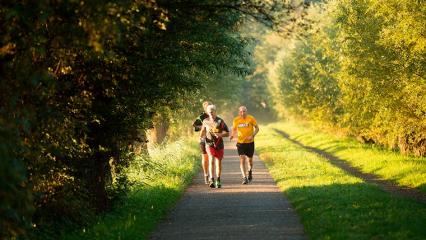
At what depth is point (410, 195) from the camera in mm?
16656

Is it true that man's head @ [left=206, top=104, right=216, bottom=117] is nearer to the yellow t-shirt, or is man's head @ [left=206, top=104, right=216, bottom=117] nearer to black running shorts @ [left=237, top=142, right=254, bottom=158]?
the yellow t-shirt

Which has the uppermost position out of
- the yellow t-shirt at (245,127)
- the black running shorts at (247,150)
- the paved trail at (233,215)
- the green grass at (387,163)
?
the yellow t-shirt at (245,127)

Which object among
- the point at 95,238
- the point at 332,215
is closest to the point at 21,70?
the point at 95,238

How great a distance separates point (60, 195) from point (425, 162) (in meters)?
15.2

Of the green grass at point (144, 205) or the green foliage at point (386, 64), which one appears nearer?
the green grass at point (144, 205)

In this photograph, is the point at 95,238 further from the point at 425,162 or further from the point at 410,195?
the point at 425,162

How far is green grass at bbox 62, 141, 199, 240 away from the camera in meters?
10.2

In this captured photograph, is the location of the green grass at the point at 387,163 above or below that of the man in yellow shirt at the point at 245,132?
below

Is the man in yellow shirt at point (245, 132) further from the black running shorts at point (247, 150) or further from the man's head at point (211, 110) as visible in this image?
the man's head at point (211, 110)

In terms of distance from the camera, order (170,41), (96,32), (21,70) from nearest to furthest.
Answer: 1. (96,32)
2. (21,70)
3. (170,41)

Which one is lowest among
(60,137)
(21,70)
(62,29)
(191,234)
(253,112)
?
(191,234)

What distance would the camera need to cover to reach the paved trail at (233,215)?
10164 millimetres

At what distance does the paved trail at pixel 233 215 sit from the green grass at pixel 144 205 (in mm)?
260

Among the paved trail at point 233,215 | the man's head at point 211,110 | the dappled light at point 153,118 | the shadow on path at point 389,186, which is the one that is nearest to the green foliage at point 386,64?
the dappled light at point 153,118
